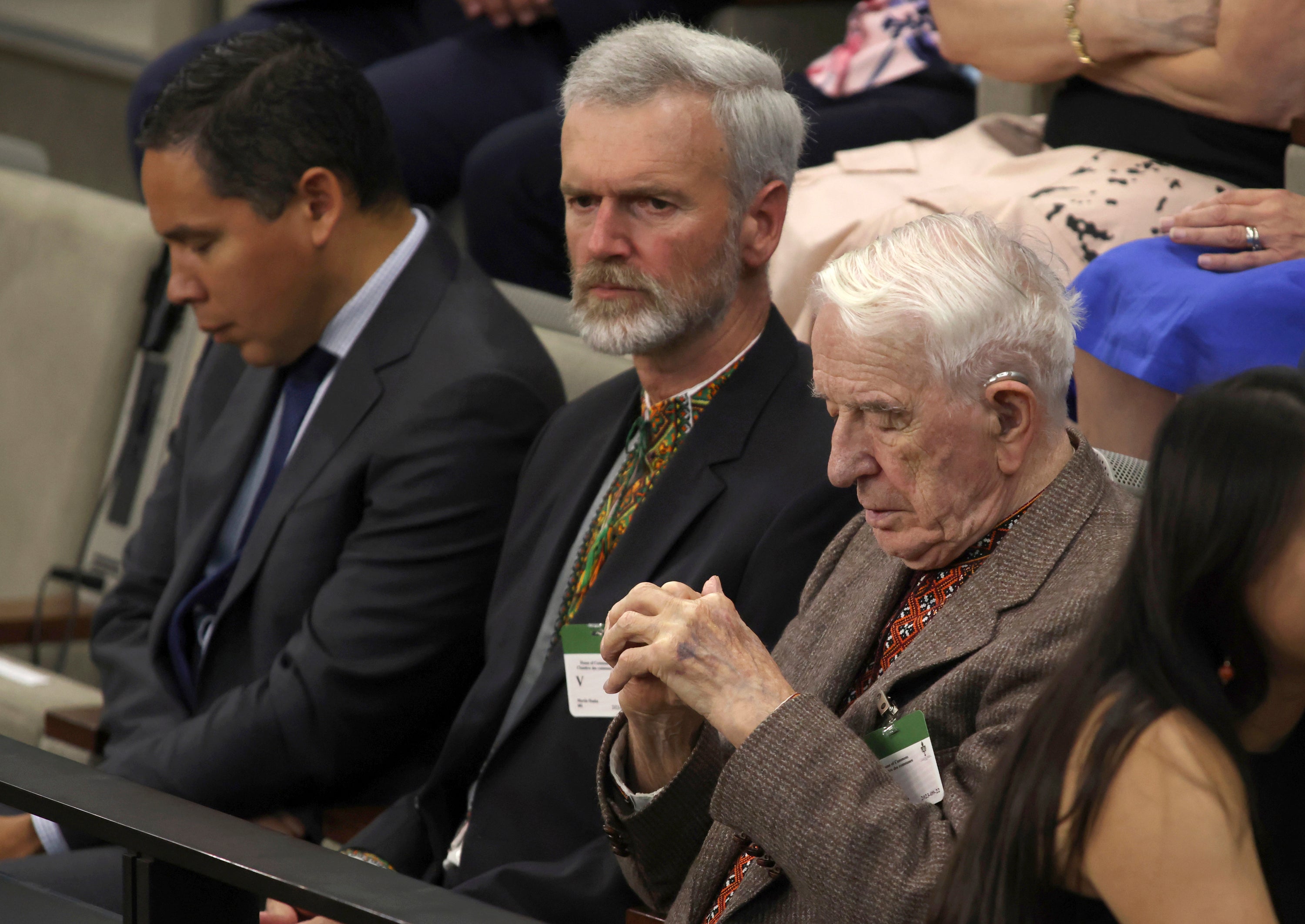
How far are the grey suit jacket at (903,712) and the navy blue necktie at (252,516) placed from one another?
1131 mm

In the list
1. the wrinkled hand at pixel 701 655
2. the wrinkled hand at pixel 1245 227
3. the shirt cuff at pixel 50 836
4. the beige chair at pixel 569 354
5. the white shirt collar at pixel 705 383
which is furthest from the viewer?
the beige chair at pixel 569 354

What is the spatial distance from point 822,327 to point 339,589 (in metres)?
0.94

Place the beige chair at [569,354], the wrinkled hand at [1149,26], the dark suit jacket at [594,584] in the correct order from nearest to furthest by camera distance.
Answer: the dark suit jacket at [594,584], the wrinkled hand at [1149,26], the beige chair at [569,354]

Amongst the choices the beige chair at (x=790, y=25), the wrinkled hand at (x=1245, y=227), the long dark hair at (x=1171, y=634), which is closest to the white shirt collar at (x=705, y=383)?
the wrinkled hand at (x=1245, y=227)

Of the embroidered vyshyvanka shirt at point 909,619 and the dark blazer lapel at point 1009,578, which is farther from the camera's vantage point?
the embroidered vyshyvanka shirt at point 909,619

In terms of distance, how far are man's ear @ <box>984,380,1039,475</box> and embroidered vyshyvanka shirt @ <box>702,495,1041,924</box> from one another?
5 centimetres

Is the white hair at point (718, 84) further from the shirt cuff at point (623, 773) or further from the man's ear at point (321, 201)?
the shirt cuff at point (623, 773)

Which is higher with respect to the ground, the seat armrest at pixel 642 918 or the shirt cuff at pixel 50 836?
the seat armrest at pixel 642 918

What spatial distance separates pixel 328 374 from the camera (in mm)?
2523

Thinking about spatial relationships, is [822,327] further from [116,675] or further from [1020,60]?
[116,675]

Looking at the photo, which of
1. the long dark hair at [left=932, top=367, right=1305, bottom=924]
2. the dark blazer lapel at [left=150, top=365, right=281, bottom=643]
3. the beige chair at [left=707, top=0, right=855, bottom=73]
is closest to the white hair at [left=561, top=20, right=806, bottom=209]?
the dark blazer lapel at [left=150, top=365, right=281, bottom=643]

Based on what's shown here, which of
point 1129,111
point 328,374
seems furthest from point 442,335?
point 1129,111

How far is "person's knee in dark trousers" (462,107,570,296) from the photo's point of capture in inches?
126

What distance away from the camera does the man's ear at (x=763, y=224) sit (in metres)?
2.05
